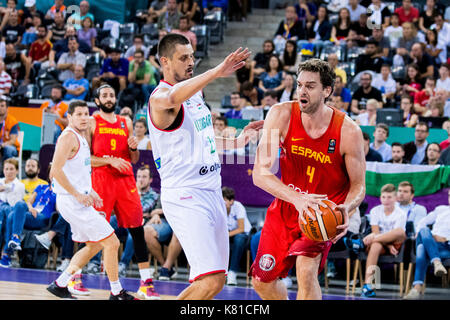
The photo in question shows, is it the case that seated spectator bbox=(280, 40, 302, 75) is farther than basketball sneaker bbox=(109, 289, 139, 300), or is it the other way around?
seated spectator bbox=(280, 40, 302, 75)

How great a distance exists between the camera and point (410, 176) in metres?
9.54

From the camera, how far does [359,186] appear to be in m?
4.85

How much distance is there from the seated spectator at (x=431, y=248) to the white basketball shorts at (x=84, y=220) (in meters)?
3.85

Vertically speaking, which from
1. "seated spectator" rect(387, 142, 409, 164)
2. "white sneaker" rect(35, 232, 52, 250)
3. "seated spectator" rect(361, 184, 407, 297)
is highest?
"seated spectator" rect(387, 142, 409, 164)

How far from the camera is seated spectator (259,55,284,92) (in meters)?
13.2

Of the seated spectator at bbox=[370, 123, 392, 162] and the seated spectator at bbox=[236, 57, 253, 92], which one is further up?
the seated spectator at bbox=[236, 57, 253, 92]

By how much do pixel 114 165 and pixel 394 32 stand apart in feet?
26.7

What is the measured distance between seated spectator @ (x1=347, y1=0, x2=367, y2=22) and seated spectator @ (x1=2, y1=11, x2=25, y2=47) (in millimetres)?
7447

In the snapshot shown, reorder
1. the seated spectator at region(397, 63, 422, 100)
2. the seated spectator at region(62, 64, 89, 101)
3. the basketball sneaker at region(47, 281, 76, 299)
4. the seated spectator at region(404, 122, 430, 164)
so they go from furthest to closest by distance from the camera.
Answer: the seated spectator at region(62, 64, 89, 101), the seated spectator at region(397, 63, 422, 100), the seated spectator at region(404, 122, 430, 164), the basketball sneaker at region(47, 281, 76, 299)

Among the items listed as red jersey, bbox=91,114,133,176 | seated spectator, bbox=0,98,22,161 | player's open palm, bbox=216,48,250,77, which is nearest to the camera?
player's open palm, bbox=216,48,250,77

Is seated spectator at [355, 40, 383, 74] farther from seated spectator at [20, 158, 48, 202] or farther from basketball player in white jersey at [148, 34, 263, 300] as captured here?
basketball player in white jersey at [148, 34, 263, 300]

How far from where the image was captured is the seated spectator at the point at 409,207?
30.3 feet

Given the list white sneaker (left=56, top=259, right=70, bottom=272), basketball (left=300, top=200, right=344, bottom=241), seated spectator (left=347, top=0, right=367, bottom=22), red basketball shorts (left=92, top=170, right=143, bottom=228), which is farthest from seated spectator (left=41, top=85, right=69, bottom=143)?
basketball (left=300, top=200, right=344, bottom=241)

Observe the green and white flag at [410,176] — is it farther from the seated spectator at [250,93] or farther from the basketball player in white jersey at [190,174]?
the basketball player in white jersey at [190,174]
